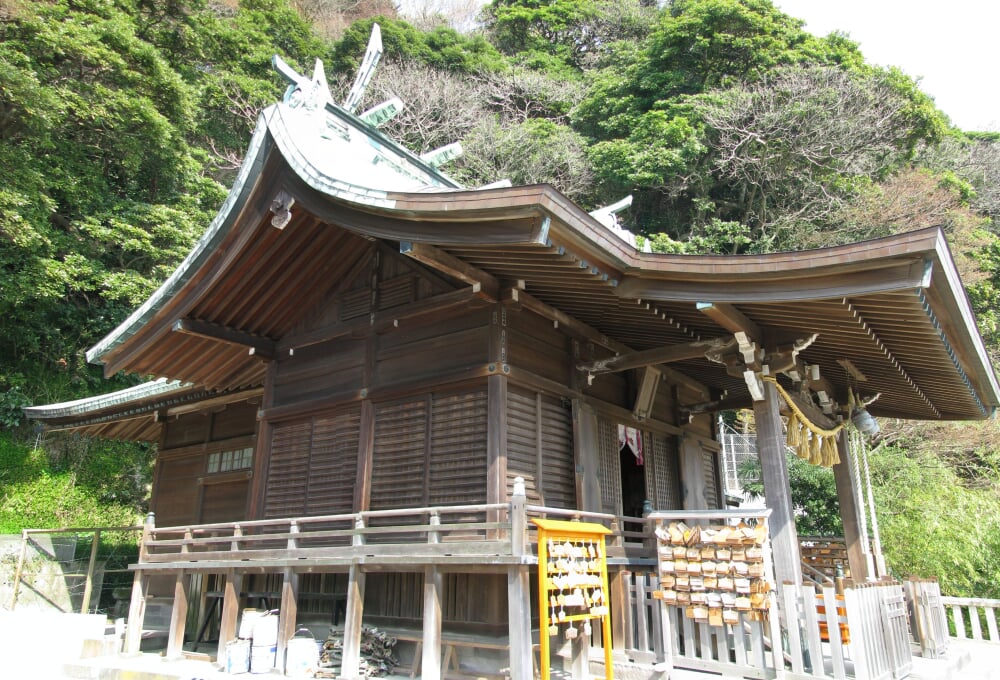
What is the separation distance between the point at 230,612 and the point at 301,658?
4.78 feet

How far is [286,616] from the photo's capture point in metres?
7.38

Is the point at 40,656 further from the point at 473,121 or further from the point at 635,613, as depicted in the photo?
the point at 473,121

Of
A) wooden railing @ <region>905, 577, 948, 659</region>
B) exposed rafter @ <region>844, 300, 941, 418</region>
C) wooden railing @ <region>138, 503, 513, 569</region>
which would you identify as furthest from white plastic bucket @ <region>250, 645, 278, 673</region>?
wooden railing @ <region>905, 577, 948, 659</region>

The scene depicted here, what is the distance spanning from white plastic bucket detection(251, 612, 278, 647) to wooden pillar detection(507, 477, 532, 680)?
10.5 ft

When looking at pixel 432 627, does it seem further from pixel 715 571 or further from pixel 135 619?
pixel 135 619

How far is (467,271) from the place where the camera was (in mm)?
7176

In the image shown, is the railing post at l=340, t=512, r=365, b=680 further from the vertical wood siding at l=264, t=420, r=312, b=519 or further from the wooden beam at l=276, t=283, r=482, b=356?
the wooden beam at l=276, t=283, r=482, b=356

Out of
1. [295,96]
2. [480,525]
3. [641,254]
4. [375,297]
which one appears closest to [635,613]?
[480,525]

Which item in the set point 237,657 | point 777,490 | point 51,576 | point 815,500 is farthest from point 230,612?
point 815,500

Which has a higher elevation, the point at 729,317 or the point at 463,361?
the point at 729,317

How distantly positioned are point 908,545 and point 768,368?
28.9 feet

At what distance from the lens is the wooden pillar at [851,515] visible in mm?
10039

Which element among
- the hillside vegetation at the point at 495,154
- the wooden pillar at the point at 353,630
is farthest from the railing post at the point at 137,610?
the hillside vegetation at the point at 495,154

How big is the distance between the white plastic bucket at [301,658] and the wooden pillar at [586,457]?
3.39m
